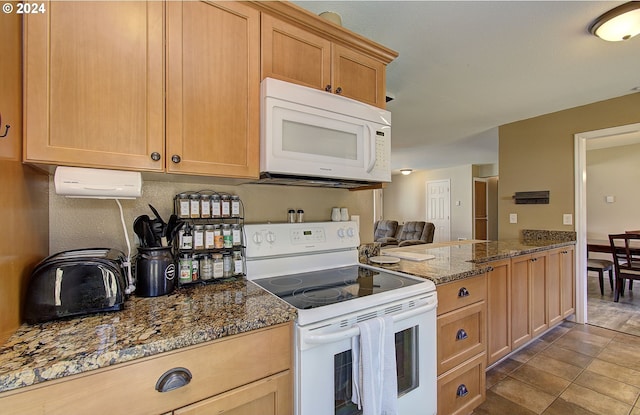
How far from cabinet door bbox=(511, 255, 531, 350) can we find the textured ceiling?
1.53 meters

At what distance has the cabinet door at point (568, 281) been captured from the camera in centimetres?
294

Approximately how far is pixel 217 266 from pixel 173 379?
63 centimetres

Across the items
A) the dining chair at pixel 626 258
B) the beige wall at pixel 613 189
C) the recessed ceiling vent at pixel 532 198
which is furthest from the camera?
the beige wall at pixel 613 189

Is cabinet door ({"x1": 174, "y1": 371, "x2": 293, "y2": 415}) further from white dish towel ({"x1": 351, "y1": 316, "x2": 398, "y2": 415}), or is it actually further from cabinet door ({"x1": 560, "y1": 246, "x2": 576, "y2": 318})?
cabinet door ({"x1": 560, "y1": 246, "x2": 576, "y2": 318})

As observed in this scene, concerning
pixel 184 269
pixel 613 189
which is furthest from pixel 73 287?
pixel 613 189

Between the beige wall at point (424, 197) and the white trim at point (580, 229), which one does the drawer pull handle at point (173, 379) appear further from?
the beige wall at point (424, 197)

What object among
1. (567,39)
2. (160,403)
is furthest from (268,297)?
(567,39)

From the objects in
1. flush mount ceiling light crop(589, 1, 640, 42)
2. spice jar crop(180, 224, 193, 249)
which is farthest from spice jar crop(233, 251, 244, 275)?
flush mount ceiling light crop(589, 1, 640, 42)

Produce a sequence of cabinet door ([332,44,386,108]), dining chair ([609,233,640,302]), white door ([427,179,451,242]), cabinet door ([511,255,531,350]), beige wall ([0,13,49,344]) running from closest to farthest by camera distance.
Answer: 1. beige wall ([0,13,49,344])
2. cabinet door ([332,44,386,108])
3. cabinet door ([511,255,531,350])
4. dining chair ([609,233,640,302])
5. white door ([427,179,451,242])

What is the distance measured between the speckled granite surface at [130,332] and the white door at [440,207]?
7046 mm

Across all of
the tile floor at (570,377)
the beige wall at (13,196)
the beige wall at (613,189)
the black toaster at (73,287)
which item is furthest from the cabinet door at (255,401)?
the beige wall at (613,189)

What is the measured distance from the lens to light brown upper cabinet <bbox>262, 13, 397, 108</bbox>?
53.1 inches

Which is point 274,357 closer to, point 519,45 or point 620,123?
point 519,45

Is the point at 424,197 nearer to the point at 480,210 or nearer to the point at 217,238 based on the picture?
the point at 480,210
